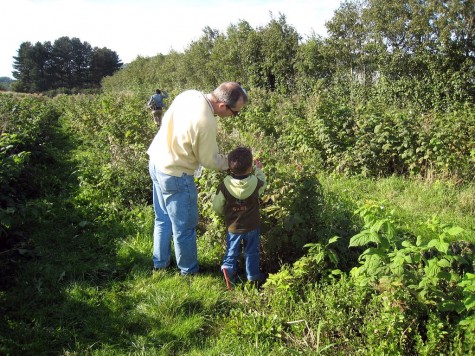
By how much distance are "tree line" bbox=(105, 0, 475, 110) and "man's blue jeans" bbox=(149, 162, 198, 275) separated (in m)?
10.8

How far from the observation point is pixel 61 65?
235 feet

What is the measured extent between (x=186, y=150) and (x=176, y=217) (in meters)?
0.63

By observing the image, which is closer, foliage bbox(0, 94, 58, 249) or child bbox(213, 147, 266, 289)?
child bbox(213, 147, 266, 289)

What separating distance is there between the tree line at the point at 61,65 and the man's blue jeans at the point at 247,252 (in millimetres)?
72169

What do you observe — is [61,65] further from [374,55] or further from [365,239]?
[365,239]

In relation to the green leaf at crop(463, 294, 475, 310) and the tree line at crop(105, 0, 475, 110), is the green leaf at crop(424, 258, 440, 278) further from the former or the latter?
the tree line at crop(105, 0, 475, 110)

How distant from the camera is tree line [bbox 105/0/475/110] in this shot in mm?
13430

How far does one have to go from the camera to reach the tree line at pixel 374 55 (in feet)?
44.1

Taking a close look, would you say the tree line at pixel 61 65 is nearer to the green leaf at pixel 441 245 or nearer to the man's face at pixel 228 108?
the man's face at pixel 228 108

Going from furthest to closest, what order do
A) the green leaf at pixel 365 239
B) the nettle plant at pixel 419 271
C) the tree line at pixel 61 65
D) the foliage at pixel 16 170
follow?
the tree line at pixel 61 65 → the foliage at pixel 16 170 → the green leaf at pixel 365 239 → the nettle plant at pixel 419 271

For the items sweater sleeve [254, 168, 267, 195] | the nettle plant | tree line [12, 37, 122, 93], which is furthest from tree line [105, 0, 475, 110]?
tree line [12, 37, 122, 93]

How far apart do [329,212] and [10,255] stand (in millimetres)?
3600

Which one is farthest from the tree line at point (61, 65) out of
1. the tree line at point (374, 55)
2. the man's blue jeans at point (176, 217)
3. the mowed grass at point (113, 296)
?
the man's blue jeans at point (176, 217)

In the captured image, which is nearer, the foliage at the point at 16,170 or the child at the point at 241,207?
the child at the point at 241,207
